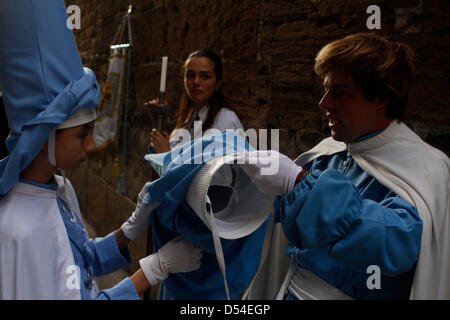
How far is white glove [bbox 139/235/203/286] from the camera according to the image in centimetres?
142

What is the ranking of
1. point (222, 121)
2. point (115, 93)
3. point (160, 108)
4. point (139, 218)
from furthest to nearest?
1. point (115, 93)
2. point (222, 121)
3. point (160, 108)
4. point (139, 218)

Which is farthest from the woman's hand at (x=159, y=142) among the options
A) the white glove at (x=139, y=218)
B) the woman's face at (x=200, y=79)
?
the white glove at (x=139, y=218)

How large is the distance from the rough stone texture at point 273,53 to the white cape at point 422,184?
442 millimetres

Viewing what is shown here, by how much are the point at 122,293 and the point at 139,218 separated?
11.9 inches

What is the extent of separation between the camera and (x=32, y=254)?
1.19m

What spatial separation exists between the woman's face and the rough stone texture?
0.18 m

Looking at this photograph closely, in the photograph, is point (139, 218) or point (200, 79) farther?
point (200, 79)

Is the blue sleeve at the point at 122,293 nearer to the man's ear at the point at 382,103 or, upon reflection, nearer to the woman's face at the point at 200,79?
the man's ear at the point at 382,103

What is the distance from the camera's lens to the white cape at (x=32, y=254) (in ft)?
3.87

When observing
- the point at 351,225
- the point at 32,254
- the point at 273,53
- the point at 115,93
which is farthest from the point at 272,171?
the point at 115,93

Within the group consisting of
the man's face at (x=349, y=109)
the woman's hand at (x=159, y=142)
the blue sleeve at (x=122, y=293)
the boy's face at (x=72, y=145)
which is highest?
the man's face at (x=349, y=109)

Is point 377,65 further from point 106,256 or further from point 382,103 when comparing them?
point 106,256

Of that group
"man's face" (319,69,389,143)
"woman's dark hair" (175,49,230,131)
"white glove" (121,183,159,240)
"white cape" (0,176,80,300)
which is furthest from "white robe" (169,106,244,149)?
"white cape" (0,176,80,300)

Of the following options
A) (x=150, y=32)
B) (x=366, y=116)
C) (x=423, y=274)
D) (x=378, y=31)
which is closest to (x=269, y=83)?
(x=378, y=31)
